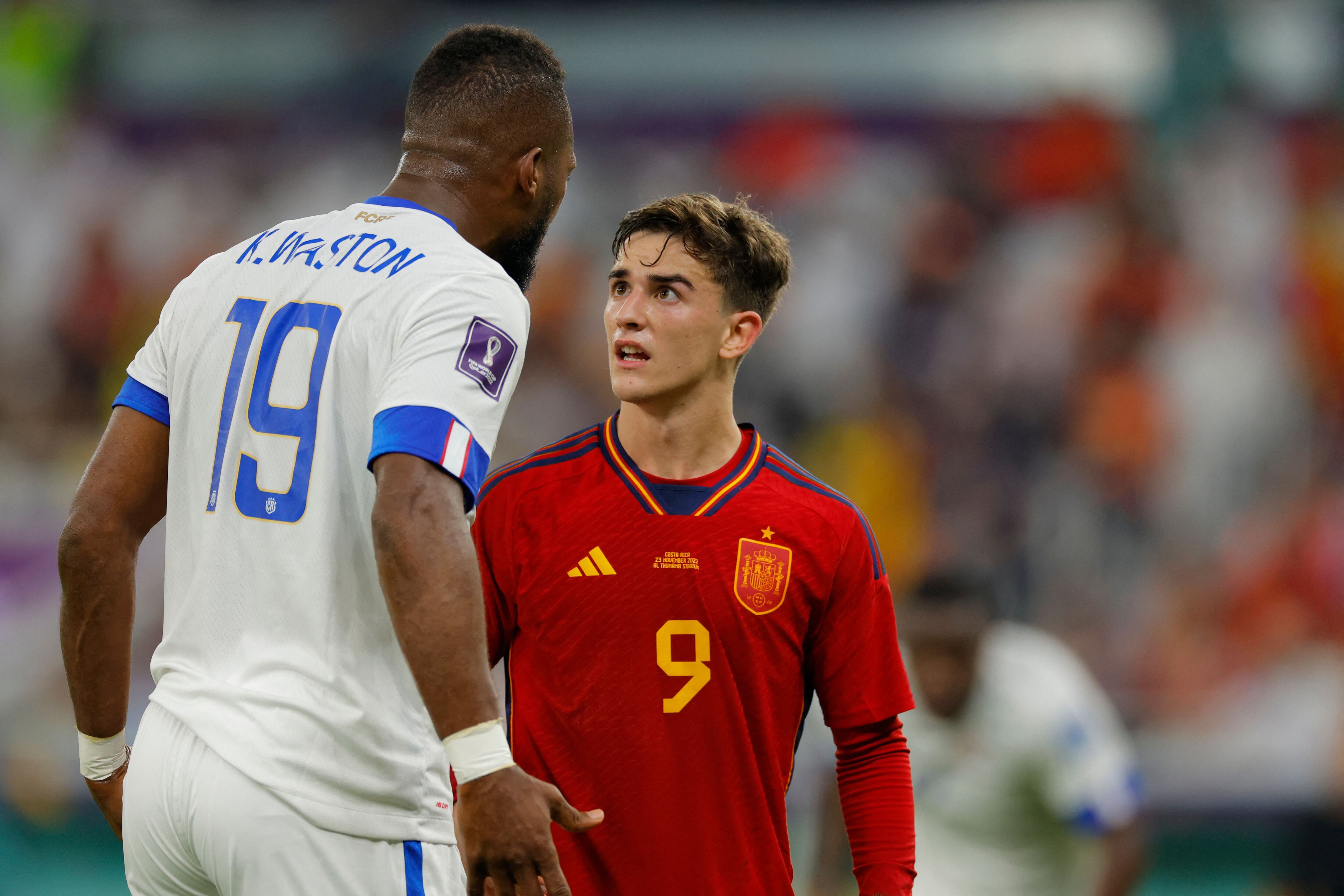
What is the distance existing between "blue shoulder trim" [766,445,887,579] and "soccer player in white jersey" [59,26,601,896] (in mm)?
1001

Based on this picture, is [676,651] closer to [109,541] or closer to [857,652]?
[857,652]

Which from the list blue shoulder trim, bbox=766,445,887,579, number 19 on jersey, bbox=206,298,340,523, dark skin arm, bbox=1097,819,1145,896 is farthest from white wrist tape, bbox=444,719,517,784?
dark skin arm, bbox=1097,819,1145,896

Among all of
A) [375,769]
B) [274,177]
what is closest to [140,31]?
[274,177]

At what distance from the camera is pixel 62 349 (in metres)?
10.1

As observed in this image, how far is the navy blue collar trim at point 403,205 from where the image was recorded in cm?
265

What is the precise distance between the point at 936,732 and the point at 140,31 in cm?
1040

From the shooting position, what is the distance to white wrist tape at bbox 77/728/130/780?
2805 millimetres

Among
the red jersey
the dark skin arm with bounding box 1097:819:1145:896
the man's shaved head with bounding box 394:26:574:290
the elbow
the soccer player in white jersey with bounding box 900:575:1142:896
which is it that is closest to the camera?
the elbow

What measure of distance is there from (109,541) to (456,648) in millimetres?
844

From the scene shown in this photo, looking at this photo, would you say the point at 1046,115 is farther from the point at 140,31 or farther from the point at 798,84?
the point at 140,31

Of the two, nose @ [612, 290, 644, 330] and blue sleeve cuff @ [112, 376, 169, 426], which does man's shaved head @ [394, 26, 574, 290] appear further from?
blue sleeve cuff @ [112, 376, 169, 426]

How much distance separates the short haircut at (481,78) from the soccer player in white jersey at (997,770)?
299 centimetres

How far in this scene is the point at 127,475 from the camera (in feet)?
8.67

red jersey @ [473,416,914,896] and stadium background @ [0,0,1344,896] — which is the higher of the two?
stadium background @ [0,0,1344,896]
